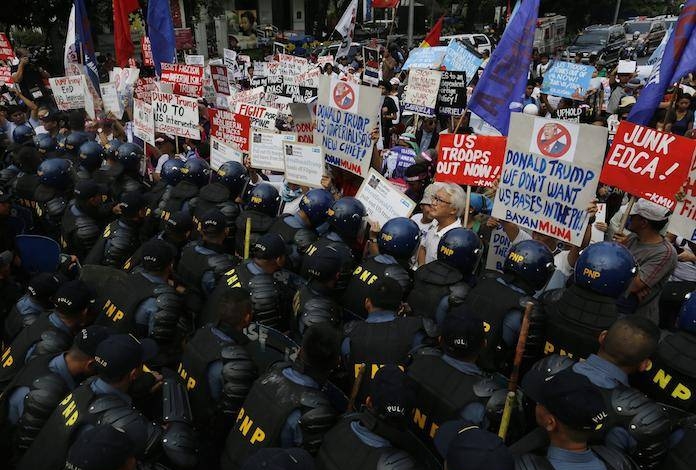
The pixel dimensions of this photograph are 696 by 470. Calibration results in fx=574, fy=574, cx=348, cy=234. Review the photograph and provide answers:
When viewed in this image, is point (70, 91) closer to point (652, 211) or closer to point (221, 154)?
point (221, 154)

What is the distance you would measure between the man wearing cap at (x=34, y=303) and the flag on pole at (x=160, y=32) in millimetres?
9057

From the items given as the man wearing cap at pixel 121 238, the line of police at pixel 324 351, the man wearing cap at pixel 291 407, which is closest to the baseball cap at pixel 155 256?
the line of police at pixel 324 351

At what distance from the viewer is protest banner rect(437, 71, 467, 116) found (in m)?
10.8

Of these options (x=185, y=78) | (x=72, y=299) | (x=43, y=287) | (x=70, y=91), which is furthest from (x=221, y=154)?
(x=70, y=91)

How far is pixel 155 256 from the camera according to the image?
4992mm

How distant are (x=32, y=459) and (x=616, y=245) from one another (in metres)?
4.13

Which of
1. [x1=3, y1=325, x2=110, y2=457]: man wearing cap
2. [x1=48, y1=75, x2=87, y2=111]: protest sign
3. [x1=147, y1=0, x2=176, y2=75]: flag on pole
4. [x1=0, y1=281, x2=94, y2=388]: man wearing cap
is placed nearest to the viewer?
Result: [x1=3, y1=325, x2=110, y2=457]: man wearing cap

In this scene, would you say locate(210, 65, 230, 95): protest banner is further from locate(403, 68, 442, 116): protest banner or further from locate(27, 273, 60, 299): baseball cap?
locate(27, 273, 60, 299): baseball cap

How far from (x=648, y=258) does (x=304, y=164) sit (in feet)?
14.2

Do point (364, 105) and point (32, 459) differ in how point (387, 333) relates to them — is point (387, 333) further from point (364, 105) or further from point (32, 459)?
point (364, 105)

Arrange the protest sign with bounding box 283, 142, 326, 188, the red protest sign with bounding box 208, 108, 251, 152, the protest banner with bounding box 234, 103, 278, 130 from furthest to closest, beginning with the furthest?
the protest banner with bounding box 234, 103, 278, 130
the red protest sign with bounding box 208, 108, 251, 152
the protest sign with bounding box 283, 142, 326, 188

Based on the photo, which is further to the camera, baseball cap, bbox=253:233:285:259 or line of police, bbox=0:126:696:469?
baseball cap, bbox=253:233:285:259

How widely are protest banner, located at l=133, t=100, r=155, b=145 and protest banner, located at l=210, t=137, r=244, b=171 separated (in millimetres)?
1428

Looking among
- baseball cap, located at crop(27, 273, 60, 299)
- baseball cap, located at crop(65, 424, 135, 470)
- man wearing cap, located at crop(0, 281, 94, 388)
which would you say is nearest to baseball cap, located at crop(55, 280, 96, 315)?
man wearing cap, located at crop(0, 281, 94, 388)
